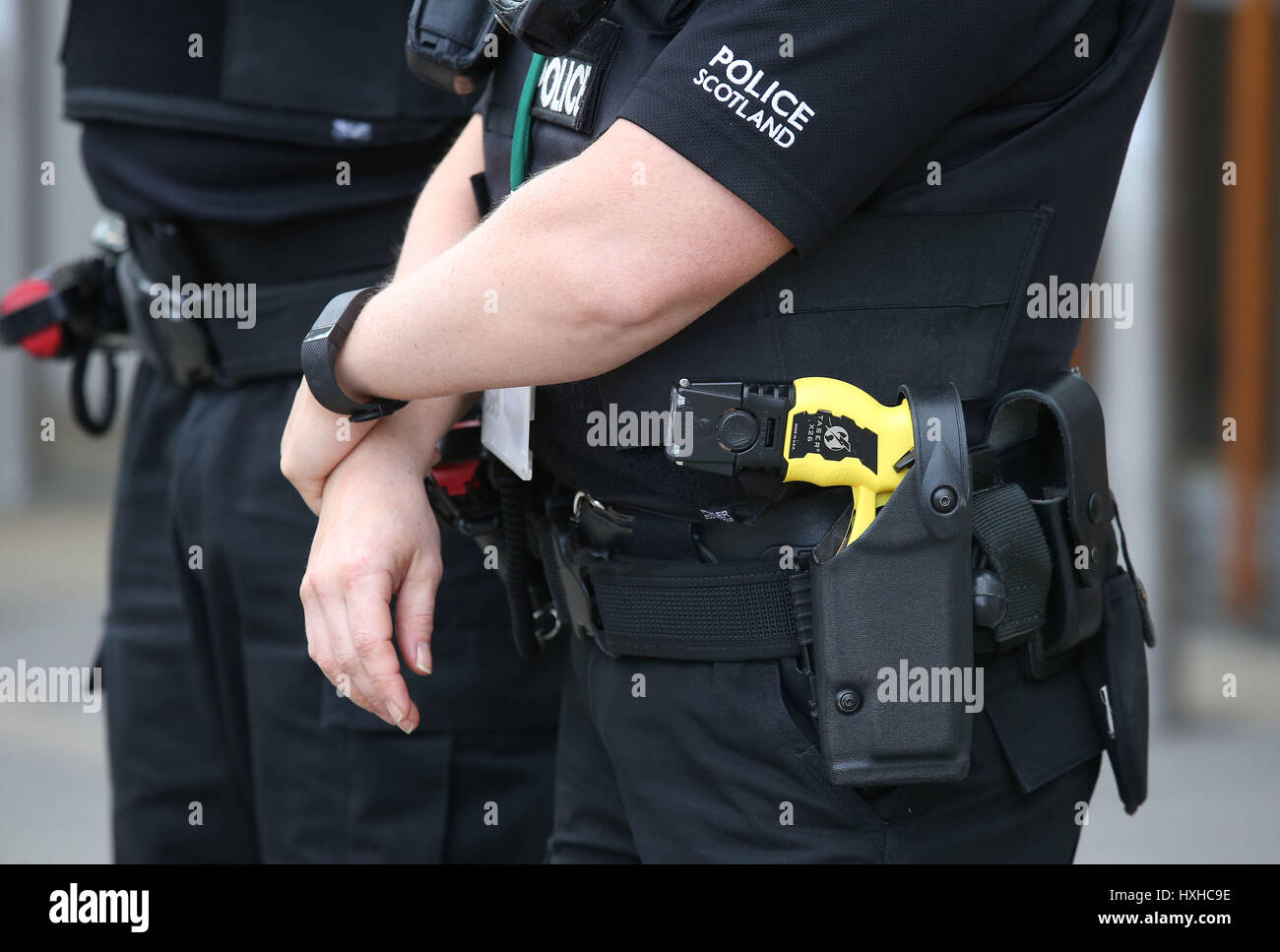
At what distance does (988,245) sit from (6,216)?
5.92 meters

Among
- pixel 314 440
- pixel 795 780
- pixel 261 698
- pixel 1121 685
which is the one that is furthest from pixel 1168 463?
pixel 314 440

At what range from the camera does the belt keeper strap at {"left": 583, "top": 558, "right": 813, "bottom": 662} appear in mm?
1139

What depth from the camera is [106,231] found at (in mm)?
2033

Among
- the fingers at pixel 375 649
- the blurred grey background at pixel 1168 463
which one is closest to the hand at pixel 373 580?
the fingers at pixel 375 649

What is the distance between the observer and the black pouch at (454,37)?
51.8 inches

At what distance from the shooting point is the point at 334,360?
119cm

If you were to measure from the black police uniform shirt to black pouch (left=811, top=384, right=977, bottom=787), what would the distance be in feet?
0.32

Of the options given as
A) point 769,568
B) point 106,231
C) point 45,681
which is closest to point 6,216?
point 45,681

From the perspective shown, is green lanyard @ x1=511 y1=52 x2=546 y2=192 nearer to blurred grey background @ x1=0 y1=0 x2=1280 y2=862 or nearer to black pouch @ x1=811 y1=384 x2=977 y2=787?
black pouch @ x1=811 y1=384 x2=977 y2=787

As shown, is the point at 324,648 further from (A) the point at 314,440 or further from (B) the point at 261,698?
(B) the point at 261,698

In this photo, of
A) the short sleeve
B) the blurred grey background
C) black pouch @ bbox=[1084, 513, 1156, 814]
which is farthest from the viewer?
the blurred grey background

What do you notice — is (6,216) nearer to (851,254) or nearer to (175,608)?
(175,608)

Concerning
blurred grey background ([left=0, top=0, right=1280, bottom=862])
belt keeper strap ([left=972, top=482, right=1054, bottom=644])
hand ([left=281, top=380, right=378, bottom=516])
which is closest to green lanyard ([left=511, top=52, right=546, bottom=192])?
hand ([left=281, top=380, right=378, bottom=516])
